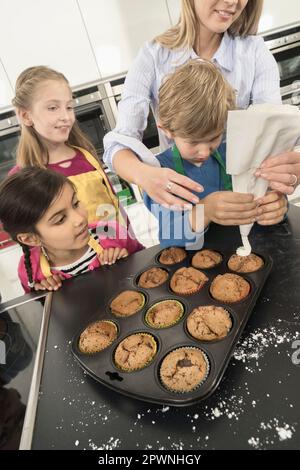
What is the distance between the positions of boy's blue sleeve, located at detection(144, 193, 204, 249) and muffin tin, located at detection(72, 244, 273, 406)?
51 millimetres

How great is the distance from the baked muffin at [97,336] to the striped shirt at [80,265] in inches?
20.6

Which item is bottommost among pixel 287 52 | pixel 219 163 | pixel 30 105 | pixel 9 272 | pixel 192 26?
pixel 9 272

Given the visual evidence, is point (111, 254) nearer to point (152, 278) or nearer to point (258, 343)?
point (152, 278)

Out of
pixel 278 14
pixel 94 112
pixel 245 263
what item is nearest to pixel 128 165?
pixel 245 263

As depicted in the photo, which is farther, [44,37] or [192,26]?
[44,37]

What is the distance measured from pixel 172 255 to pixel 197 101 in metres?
0.47

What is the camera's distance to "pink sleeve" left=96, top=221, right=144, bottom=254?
56.8 inches

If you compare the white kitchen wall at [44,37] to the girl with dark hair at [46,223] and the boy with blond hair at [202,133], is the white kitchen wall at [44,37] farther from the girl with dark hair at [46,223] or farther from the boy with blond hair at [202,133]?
the boy with blond hair at [202,133]

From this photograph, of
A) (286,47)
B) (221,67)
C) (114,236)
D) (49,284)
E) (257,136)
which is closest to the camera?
(257,136)

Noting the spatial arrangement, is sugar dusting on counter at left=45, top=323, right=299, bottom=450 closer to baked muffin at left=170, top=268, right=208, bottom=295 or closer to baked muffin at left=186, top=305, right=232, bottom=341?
baked muffin at left=186, top=305, right=232, bottom=341

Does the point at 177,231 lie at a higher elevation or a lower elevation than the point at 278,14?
lower

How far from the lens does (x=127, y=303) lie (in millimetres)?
875

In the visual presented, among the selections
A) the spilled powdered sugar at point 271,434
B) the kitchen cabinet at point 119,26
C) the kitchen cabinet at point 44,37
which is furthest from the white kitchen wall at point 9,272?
the spilled powdered sugar at point 271,434
